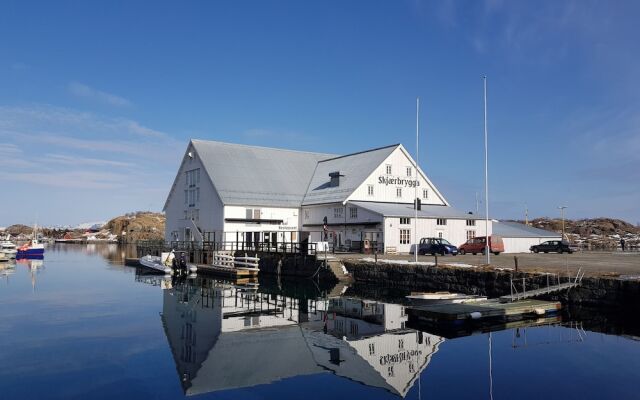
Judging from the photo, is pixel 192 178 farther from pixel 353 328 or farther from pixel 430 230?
pixel 353 328

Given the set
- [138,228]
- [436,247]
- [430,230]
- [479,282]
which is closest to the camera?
[479,282]

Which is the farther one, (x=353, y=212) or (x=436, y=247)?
(x=353, y=212)

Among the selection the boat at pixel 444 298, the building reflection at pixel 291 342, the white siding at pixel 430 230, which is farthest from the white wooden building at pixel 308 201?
the building reflection at pixel 291 342

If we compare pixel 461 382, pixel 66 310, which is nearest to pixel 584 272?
pixel 461 382

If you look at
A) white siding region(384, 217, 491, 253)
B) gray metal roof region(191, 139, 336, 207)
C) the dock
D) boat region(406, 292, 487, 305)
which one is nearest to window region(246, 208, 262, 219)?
gray metal roof region(191, 139, 336, 207)

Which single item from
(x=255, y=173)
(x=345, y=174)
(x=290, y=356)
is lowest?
(x=290, y=356)

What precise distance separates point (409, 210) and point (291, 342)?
3091 centimetres

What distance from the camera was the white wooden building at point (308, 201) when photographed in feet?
148

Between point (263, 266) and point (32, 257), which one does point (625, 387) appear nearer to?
point (263, 266)

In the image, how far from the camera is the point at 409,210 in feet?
152

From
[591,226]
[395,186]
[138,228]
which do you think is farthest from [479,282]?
[138,228]

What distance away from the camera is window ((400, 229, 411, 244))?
142ft

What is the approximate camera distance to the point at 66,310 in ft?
77.9

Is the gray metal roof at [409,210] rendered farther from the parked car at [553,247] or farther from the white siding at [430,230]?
the parked car at [553,247]
